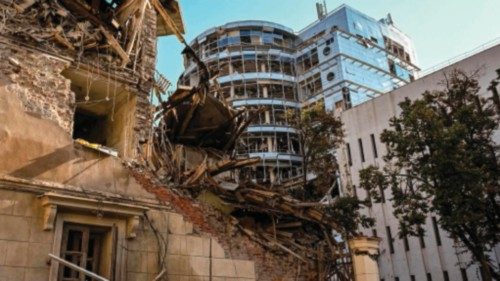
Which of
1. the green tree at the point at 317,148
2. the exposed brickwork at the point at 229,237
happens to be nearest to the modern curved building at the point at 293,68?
the green tree at the point at 317,148

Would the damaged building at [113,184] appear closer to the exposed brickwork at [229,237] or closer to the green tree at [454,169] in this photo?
the exposed brickwork at [229,237]

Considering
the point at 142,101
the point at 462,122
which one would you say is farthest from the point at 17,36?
the point at 462,122

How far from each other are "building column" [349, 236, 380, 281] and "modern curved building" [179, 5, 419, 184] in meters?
24.6

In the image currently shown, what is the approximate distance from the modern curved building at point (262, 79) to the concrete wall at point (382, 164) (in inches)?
346

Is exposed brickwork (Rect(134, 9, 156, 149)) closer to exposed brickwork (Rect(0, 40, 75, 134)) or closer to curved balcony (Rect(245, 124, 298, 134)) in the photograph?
exposed brickwork (Rect(0, 40, 75, 134))

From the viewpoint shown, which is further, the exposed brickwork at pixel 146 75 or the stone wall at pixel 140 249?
the exposed brickwork at pixel 146 75

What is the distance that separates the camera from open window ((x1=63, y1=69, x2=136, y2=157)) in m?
10.7

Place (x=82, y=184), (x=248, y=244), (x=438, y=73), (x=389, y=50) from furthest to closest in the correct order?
1. (x=389, y=50)
2. (x=438, y=73)
3. (x=248, y=244)
4. (x=82, y=184)

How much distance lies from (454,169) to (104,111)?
10.9 meters

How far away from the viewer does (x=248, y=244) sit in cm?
1117

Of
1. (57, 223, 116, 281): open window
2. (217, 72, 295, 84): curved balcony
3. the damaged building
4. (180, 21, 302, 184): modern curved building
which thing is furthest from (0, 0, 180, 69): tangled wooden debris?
(217, 72, 295, 84): curved balcony

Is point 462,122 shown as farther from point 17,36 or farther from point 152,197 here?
point 17,36

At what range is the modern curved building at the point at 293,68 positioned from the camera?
3703cm

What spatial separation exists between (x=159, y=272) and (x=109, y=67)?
506cm
